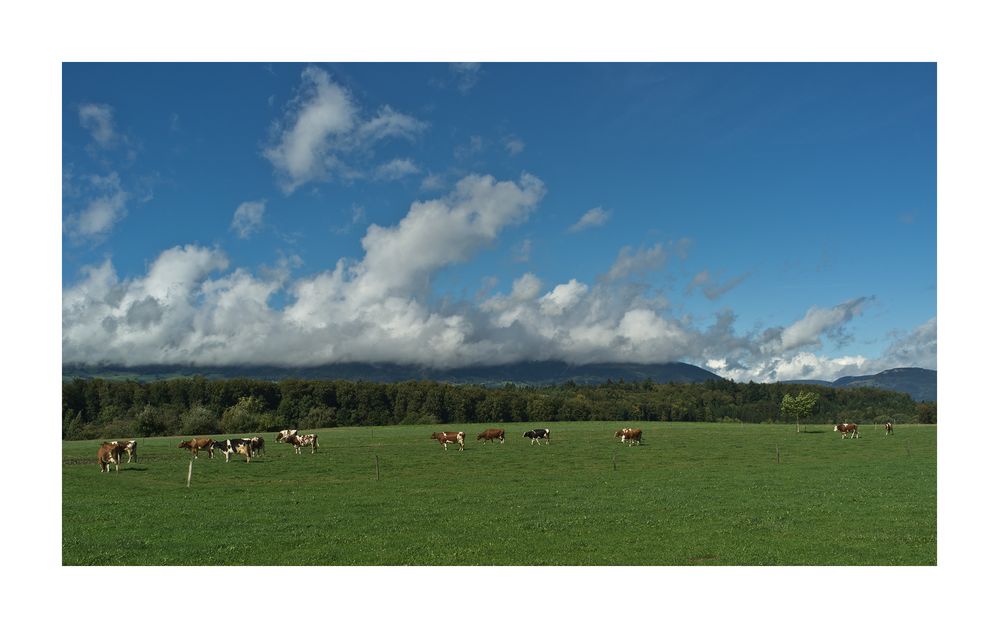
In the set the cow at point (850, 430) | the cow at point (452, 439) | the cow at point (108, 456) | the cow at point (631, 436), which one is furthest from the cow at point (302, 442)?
the cow at point (850, 430)

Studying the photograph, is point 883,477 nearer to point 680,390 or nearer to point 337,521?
point 337,521

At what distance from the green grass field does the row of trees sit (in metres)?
56.9

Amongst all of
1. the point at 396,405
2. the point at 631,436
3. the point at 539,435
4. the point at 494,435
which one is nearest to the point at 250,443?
the point at 494,435

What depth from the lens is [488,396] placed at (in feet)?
389

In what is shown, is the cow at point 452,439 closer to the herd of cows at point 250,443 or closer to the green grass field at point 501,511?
the herd of cows at point 250,443

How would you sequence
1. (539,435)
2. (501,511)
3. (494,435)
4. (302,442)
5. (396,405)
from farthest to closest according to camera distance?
1. (396,405)
2. (539,435)
3. (494,435)
4. (302,442)
5. (501,511)

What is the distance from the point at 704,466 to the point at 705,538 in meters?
25.0

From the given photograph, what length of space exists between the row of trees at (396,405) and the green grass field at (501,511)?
187 feet

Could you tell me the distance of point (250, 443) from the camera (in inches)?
1826

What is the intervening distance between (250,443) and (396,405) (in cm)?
7058

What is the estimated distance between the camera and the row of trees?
99.5 m

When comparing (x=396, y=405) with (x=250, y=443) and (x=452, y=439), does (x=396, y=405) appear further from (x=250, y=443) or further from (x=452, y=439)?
(x=250, y=443)

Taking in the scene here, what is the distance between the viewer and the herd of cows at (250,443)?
40219 mm

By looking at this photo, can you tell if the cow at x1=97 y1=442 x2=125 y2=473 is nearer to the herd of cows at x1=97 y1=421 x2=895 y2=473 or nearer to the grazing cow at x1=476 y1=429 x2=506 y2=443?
the herd of cows at x1=97 y1=421 x2=895 y2=473
